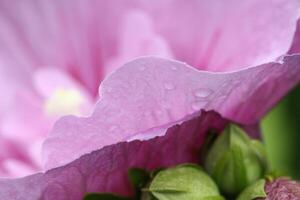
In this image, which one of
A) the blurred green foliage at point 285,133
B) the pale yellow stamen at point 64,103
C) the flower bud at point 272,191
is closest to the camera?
the flower bud at point 272,191

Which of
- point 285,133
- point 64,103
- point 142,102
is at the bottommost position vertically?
point 285,133

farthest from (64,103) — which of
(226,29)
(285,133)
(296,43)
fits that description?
(285,133)

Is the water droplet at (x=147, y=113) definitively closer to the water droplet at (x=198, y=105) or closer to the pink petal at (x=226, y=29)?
the water droplet at (x=198, y=105)

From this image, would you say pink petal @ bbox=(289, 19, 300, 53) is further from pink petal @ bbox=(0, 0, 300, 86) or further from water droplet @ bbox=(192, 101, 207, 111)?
water droplet @ bbox=(192, 101, 207, 111)

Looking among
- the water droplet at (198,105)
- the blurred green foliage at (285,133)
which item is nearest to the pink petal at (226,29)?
the water droplet at (198,105)

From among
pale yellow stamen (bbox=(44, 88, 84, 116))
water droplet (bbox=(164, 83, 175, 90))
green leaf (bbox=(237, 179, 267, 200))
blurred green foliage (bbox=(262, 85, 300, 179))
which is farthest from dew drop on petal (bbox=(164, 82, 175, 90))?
blurred green foliage (bbox=(262, 85, 300, 179))

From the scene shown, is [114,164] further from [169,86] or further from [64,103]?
[64,103]
